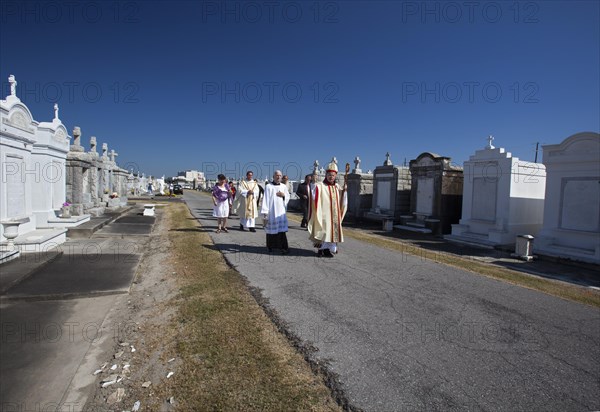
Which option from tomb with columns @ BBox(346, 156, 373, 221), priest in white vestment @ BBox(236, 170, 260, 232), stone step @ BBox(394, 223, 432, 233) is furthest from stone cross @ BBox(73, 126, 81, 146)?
stone step @ BBox(394, 223, 432, 233)

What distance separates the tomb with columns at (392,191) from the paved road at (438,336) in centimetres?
1182

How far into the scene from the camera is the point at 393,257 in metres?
7.75

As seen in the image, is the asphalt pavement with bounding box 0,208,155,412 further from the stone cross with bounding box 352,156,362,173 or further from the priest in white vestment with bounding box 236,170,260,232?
the stone cross with bounding box 352,156,362,173

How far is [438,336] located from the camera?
3.59 meters

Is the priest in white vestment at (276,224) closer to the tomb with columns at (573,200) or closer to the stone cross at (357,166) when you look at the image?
the tomb with columns at (573,200)

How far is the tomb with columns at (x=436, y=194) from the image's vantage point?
15.1m

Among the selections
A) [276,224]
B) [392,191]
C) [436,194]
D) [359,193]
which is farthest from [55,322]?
[359,193]

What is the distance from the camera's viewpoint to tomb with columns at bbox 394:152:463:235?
595 inches

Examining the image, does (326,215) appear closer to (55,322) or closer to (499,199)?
(55,322)

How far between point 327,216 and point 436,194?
9670mm

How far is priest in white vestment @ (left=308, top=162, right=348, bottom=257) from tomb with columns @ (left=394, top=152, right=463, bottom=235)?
911 centimetres

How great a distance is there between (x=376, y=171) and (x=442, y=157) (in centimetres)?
460

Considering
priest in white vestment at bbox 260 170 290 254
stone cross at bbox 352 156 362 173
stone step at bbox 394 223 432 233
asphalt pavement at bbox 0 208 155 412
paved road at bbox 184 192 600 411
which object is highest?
stone cross at bbox 352 156 362 173

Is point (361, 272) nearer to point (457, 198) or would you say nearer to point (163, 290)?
point (163, 290)
